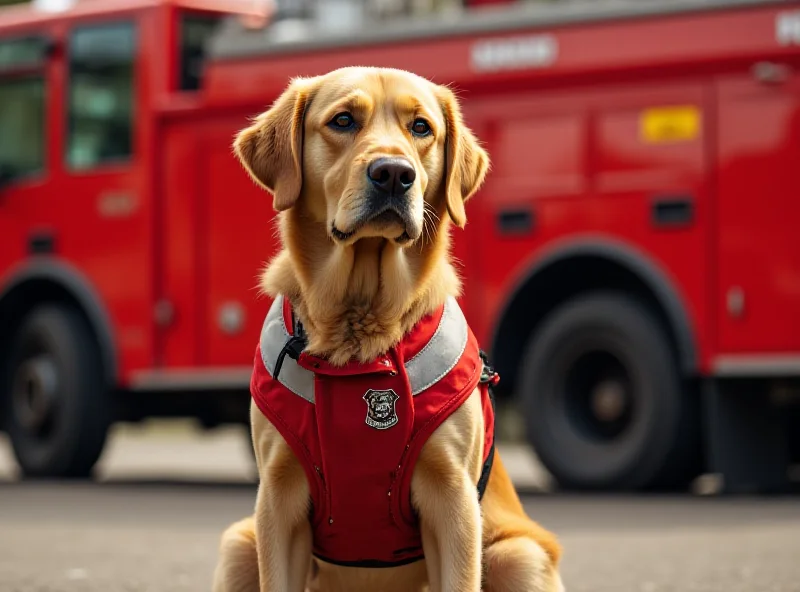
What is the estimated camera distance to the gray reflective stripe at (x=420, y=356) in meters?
4.77

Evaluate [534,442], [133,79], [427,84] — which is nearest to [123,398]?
[133,79]

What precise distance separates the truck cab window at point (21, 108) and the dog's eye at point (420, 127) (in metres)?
8.23

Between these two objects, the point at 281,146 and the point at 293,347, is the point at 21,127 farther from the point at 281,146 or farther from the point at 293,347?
the point at 293,347

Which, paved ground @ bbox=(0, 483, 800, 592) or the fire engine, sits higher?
the fire engine

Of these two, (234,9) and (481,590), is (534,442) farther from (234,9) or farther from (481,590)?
(481,590)

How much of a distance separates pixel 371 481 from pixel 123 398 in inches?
319

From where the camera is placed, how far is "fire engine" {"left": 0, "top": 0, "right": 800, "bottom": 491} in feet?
32.7

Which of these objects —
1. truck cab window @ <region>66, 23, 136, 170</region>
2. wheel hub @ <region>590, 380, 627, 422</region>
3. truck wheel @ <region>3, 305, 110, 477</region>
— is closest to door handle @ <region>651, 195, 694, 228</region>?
wheel hub @ <region>590, 380, 627, 422</region>

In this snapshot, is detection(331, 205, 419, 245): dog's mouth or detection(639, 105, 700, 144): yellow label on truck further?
detection(639, 105, 700, 144): yellow label on truck

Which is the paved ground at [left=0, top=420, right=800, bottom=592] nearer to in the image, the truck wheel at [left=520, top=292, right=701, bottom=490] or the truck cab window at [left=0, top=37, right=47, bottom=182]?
the truck wheel at [left=520, top=292, right=701, bottom=490]

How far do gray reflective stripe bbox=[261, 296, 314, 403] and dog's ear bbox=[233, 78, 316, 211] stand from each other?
1.18ft

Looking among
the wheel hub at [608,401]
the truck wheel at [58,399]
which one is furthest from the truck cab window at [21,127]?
the wheel hub at [608,401]

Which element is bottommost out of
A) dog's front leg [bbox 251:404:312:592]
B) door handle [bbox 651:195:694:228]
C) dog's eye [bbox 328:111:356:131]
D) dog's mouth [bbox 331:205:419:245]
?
dog's front leg [bbox 251:404:312:592]

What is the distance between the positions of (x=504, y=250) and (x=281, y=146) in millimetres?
5747
